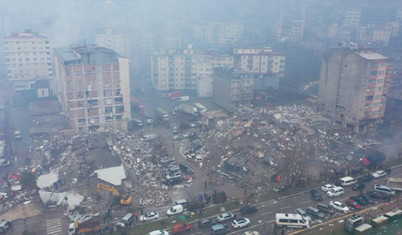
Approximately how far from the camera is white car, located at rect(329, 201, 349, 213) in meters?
14.8

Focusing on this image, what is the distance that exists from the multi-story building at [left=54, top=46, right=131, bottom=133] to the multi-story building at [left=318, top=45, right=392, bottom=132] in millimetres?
16094

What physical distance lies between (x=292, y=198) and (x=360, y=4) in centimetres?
5812

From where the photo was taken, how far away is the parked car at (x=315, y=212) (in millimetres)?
14344

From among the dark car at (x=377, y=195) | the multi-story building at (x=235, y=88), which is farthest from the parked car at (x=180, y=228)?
the multi-story building at (x=235, y=88)

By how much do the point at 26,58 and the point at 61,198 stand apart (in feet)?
88.6

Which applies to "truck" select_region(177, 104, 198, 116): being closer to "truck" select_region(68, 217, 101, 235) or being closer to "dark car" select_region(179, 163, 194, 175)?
"dark car" select_region(179, 163, 194, 175)

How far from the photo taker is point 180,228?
1359 cm

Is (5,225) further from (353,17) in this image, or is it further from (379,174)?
(353,17)

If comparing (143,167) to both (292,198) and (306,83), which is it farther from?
(306,83)

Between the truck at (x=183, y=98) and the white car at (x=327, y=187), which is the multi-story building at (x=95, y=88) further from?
the white car at (x=327, y=187)

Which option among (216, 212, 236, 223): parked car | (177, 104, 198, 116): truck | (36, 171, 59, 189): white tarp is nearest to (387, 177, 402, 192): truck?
(216, 212, 236, 223): parked car

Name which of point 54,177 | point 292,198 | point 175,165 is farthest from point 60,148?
point 292,198

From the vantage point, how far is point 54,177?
1788cm

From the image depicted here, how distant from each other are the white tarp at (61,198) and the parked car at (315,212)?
10.3 m
